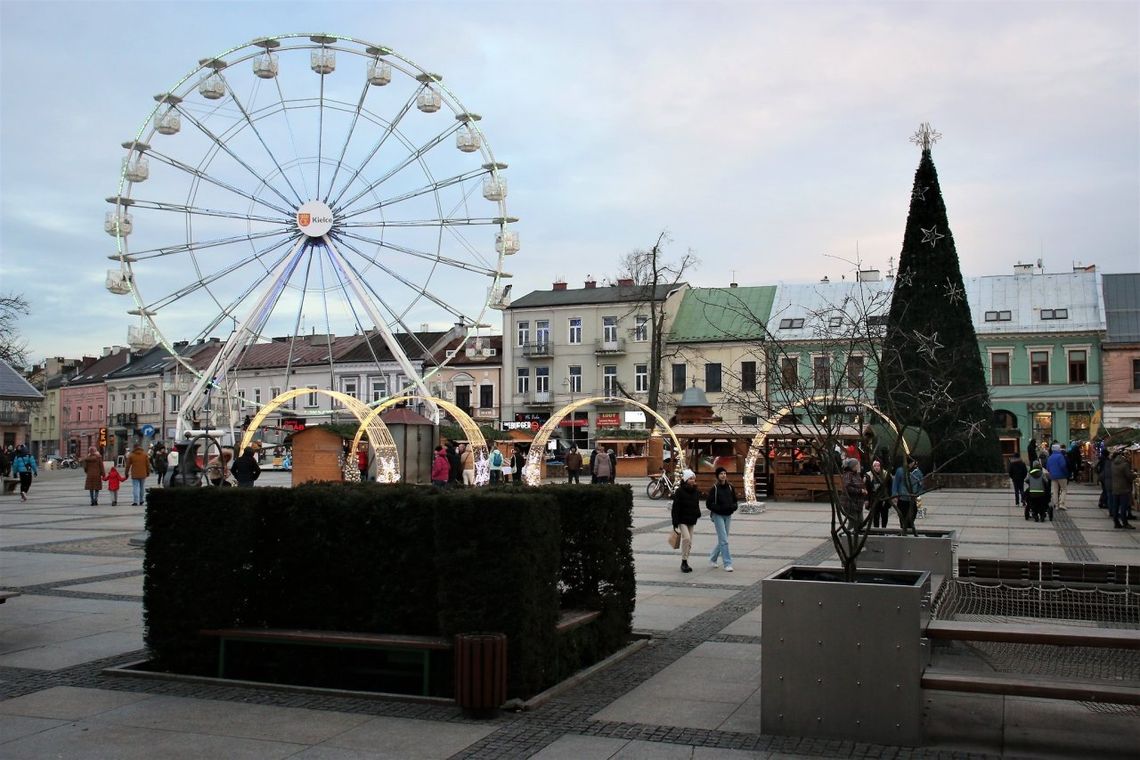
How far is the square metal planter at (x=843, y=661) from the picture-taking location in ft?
22.9

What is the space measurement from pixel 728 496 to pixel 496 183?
2433 cm

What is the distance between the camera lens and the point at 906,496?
16469 millimetres

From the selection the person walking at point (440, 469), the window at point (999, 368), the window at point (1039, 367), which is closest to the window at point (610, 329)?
the window at point (999, 368)

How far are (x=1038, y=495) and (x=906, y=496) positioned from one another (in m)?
10.7

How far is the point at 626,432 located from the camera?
51656 mm

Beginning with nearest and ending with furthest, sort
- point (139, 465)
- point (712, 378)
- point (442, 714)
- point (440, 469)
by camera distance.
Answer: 1. point (442, 714)
2. point (440, 469)
3. point (139, 465)
4. point (712, 378)

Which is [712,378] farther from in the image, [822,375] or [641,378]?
[822,375]

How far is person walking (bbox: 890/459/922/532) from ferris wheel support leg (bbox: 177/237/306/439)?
70.0 feet

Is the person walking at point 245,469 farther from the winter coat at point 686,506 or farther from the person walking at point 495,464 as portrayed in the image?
the person walking at point 495,464

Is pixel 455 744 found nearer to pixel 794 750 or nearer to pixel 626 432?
pixel 794 750

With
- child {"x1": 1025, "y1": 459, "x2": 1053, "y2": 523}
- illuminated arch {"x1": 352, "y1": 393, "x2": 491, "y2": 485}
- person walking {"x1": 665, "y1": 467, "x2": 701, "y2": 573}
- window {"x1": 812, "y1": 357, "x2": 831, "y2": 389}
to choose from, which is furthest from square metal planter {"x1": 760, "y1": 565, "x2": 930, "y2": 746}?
illuminated arch {"x1": 352, "y1": 393, "x2": 491, "y2": 485}

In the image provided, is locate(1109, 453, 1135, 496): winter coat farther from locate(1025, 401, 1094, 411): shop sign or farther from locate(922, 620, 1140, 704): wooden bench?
locate(1025, 401, 1094, 411): shop sign

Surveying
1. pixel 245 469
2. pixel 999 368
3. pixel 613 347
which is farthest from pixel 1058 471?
pixel 613 347

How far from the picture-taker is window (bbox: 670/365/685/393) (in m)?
69.6
